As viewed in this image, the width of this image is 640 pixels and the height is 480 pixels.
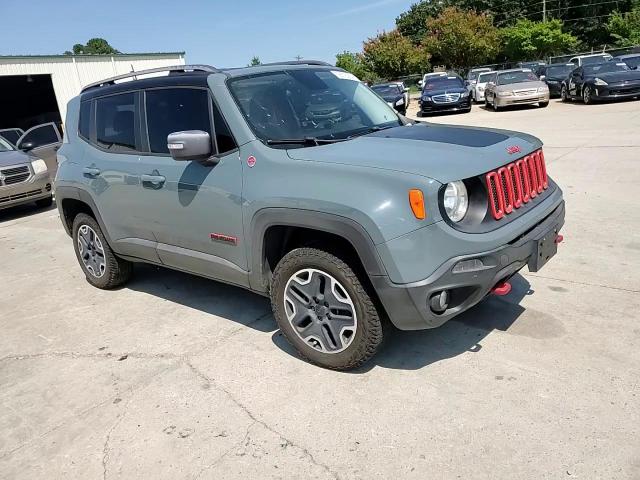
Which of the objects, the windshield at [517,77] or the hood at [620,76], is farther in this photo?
the windshield at [517,77]

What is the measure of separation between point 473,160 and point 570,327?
4.72 ft

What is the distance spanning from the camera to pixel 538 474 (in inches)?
98.1

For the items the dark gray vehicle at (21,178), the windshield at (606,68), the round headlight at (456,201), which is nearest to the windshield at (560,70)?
the windshield at (606,68)

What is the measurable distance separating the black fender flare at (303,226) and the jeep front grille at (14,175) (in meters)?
8.04

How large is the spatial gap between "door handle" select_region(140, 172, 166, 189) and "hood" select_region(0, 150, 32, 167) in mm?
7044

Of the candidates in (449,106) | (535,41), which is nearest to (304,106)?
(449,106)

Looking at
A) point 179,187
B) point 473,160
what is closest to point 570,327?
point 473,160

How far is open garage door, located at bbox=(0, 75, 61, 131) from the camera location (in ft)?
90.3

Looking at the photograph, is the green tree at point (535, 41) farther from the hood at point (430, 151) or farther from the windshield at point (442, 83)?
the hood at point (430, 151)

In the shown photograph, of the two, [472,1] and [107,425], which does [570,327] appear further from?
[472,1]

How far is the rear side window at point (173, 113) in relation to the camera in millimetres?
3945

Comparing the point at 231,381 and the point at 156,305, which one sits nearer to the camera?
the point at 231,381

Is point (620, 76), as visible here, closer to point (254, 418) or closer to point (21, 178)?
point (21, 178)

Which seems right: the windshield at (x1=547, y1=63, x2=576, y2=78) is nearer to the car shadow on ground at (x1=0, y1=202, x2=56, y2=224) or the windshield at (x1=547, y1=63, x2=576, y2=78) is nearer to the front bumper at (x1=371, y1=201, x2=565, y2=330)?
the car shadow on ground at (x1=0, y1=202, x2=56, y2=224)
